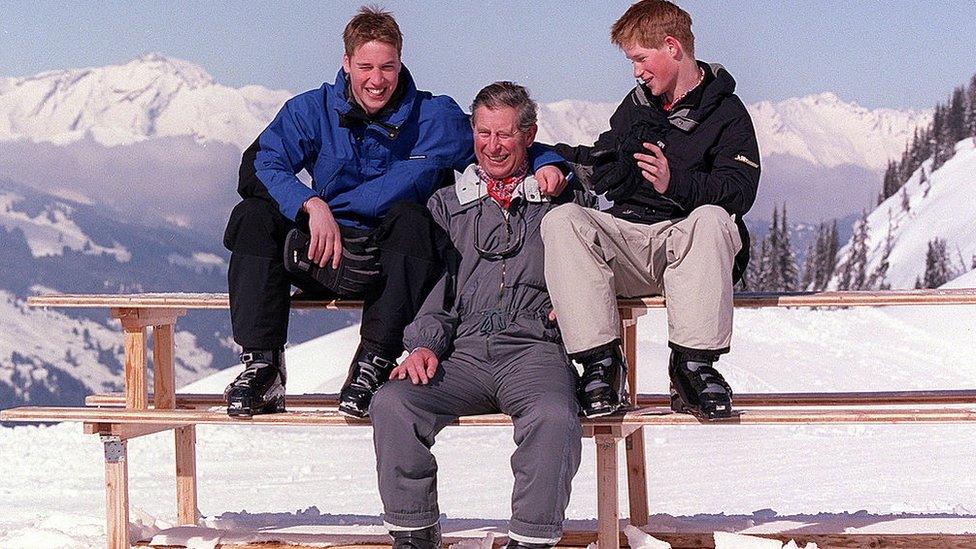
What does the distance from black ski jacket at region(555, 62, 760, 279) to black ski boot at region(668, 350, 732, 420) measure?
48 cm

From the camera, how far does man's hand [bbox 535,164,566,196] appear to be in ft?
13.5

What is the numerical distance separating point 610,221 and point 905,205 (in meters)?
24.2

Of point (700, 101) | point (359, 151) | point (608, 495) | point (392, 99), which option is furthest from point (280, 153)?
point (608, 495)

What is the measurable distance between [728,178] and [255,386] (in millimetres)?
1691

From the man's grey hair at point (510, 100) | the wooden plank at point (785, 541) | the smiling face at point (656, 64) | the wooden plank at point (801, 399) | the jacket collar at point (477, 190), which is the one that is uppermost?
the smiling face at point (656, 64)

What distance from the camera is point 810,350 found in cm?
1216

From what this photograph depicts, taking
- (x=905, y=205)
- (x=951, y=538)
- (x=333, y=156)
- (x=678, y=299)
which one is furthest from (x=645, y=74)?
(x=905, y=205)

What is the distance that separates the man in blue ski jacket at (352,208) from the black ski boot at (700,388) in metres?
0.72

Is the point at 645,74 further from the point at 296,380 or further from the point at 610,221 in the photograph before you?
the point at 296,380

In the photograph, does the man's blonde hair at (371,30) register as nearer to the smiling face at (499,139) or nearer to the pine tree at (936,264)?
the smiling face at (499,139)

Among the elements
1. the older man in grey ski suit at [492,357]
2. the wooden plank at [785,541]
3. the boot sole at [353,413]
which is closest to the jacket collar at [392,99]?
the older man in grey ski suit at [492,357]

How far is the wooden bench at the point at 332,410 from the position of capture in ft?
13.1

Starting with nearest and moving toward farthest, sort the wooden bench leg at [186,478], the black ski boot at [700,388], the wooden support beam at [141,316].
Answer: the black ski boot at [700,388] → the wooden support beam at [141,316] → the wooden bench leg at [186,478]

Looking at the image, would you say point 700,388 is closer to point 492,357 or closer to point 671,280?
point 671,280
